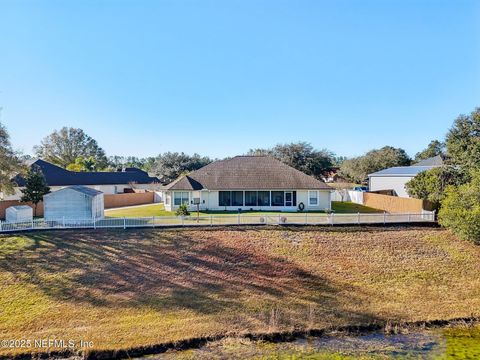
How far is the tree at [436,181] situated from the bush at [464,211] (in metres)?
3.10

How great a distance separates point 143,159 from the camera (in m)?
128

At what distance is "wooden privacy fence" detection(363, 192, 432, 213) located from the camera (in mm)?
23891

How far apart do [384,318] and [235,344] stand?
613cm

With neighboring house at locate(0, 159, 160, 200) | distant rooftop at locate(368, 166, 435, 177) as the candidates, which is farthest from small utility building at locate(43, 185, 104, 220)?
distant rooftop at locate(368, 166, 435, 177)

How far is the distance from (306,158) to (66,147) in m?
51.7

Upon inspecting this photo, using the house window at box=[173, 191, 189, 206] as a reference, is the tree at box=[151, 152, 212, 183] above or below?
above

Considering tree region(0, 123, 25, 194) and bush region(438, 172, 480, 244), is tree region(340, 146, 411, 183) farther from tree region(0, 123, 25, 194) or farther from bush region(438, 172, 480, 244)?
tree region(0, 123, 25, 194)

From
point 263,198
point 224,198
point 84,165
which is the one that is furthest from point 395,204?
point 84,165

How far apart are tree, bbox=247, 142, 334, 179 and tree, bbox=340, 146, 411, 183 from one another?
55.8 feet

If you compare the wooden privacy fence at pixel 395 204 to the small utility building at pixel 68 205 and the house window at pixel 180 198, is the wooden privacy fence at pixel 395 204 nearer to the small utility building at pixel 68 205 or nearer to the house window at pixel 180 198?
the house window at pixel 180 198

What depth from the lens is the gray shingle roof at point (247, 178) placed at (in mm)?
28797

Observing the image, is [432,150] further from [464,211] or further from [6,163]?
[6,163]

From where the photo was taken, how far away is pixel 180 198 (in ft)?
94.6

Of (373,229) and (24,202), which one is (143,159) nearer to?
(24,202)
